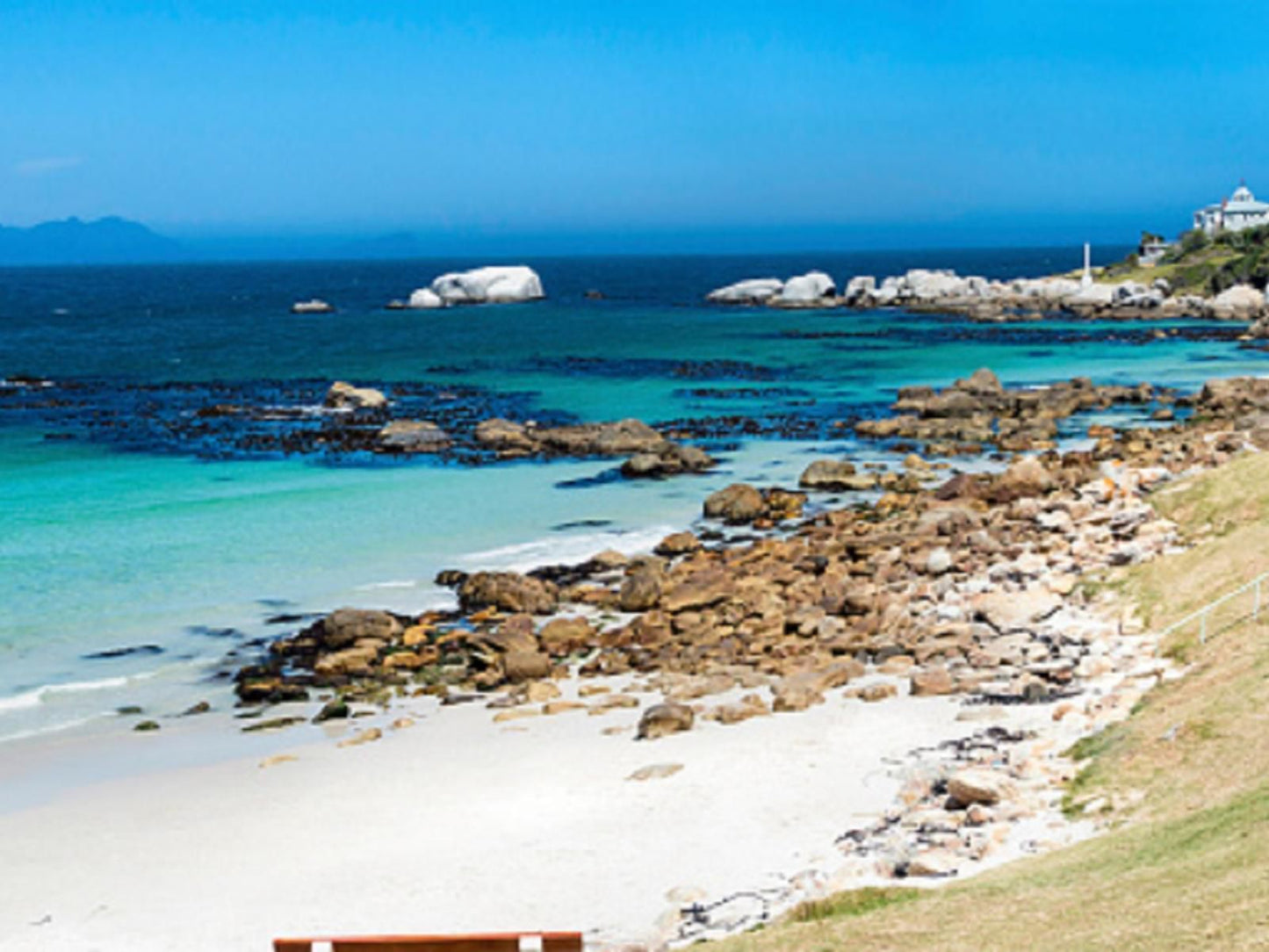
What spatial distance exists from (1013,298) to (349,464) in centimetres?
7877

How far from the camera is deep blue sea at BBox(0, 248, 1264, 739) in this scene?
25203 millimetres

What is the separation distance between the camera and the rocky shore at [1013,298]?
94062 mm

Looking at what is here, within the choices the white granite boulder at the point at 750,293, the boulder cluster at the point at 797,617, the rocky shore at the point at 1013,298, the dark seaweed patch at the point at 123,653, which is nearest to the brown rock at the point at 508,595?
the boulder cluster at the point at 797,617

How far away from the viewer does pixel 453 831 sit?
14766mm

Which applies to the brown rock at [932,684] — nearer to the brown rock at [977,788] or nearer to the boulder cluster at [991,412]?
the brown rock at [977,788]

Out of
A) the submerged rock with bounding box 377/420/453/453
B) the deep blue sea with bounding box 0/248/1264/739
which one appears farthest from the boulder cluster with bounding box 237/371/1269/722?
the submerged rock with bounding box 377/420/453/453

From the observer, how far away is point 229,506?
35.8m

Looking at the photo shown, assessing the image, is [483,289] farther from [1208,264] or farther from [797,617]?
[797,617]

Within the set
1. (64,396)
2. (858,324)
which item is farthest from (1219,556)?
(858,324)

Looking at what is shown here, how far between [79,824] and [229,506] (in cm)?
2070

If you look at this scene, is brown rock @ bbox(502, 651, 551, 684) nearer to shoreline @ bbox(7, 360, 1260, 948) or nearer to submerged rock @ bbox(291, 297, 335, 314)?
shoreline @ bbox(7, 360, 1260, 948)

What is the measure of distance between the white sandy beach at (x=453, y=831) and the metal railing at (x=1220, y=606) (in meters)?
3.21

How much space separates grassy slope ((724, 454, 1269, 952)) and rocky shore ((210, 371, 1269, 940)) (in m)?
0.68

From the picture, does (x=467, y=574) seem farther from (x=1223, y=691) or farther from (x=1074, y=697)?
(x=1223, y=691)
